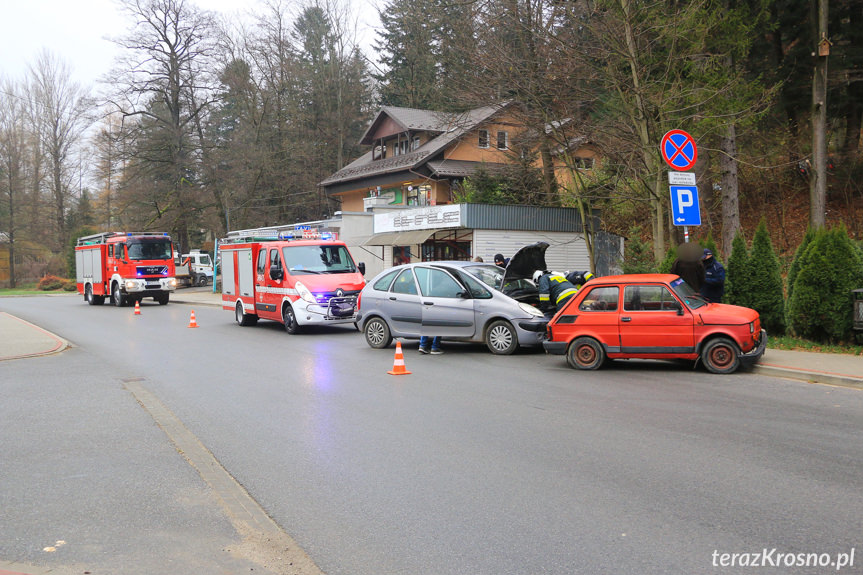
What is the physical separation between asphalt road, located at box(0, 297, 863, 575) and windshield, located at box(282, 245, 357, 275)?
7.56 metres

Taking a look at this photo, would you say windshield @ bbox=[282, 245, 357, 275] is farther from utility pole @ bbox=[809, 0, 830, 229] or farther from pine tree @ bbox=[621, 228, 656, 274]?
utility pole @ bbox=[809, 0, 830, 229]

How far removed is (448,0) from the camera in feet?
79.3

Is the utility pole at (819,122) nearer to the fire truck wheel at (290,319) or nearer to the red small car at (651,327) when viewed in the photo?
the red small car at (651,327)

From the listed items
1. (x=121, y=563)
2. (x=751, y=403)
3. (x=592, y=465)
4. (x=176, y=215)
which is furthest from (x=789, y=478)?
(x=176, y=215)

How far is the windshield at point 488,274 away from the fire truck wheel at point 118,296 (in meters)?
21.9

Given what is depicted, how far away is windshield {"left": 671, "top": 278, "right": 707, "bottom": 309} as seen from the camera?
11.1m

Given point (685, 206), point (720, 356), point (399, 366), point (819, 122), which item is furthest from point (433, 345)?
point (819, 122)

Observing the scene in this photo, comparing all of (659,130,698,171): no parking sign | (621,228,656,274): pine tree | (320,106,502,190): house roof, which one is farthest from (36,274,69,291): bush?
(659,130,698,171): no parking sign

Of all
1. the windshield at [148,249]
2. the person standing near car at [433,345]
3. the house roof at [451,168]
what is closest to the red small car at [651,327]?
the person standing near car at [433,345]

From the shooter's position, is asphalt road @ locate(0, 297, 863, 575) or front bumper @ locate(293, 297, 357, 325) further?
front bumper @ locate(293, 297, 357, 325)

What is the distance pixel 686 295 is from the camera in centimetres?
1131

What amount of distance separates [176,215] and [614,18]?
36.9m

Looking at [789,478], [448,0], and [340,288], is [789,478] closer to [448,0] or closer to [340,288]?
[340,288]

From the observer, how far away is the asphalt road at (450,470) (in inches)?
175
